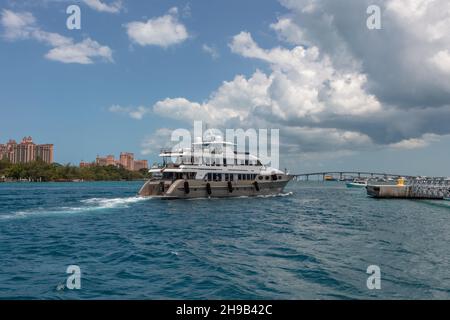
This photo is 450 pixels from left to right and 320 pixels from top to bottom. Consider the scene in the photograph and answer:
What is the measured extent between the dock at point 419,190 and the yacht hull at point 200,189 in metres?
24.4

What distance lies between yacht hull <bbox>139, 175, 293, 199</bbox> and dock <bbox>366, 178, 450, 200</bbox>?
2439 centimetres

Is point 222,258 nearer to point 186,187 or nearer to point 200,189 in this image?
point 186,187

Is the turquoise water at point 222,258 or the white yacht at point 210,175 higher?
the white yacht at point 210,175

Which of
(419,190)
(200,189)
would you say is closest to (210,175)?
(200,189)

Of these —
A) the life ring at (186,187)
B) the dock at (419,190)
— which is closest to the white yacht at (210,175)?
the life ring at (186,187)

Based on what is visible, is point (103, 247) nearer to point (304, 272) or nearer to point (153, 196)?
point (304, 272)

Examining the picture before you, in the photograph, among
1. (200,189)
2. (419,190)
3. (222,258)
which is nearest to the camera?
(222,258)

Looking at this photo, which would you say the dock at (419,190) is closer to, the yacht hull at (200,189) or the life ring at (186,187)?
the yacht hull at (200,189)

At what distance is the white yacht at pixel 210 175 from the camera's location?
2232 inches

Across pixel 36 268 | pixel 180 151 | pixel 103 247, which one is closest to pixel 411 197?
pixel 180 151

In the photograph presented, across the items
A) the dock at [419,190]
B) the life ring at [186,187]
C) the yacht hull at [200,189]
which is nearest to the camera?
the yacht hull at [200,189]

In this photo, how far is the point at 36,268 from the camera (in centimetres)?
1645

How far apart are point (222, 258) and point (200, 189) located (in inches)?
1565

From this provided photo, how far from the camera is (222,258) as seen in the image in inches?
734
